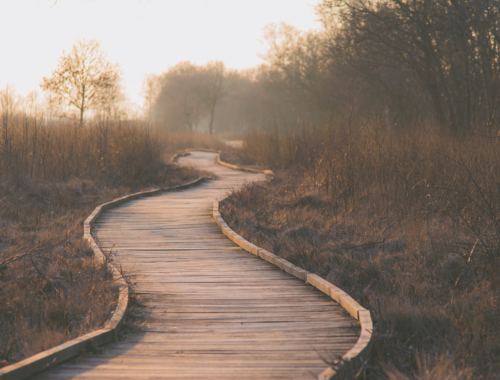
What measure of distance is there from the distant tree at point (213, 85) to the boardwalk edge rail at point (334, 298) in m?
40.6

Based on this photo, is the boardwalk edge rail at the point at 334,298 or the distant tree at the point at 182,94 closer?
the boardwalk edge rail at the point at 334,298

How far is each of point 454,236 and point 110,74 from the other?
839 inches

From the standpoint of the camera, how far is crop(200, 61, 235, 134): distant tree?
152 ft

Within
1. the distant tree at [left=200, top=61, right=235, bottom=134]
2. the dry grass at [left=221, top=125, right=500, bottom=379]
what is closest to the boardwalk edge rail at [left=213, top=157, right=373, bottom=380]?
the dry grass at [left=221, top=125, right=500, bottom=379]

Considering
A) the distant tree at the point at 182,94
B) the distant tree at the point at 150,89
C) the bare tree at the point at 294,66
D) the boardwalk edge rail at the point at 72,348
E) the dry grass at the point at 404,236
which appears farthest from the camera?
the distant tree at the point at 150,89

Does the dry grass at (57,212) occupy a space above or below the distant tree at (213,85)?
below

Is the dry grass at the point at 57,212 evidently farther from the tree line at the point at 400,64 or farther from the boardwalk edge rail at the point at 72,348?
the tree line at the point at 400,64

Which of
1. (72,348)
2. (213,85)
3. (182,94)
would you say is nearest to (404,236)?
(72,348)

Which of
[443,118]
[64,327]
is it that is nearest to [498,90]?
[443,118]

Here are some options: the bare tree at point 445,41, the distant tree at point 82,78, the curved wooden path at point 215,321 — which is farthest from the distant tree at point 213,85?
the curved wooden path at point 215,321

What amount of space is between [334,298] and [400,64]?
13.9 meters

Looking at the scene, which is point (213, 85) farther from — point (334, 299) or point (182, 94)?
point (334, 299)

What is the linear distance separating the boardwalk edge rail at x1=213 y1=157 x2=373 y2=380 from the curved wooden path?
0.07 m

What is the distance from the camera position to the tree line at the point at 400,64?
10238 mm
